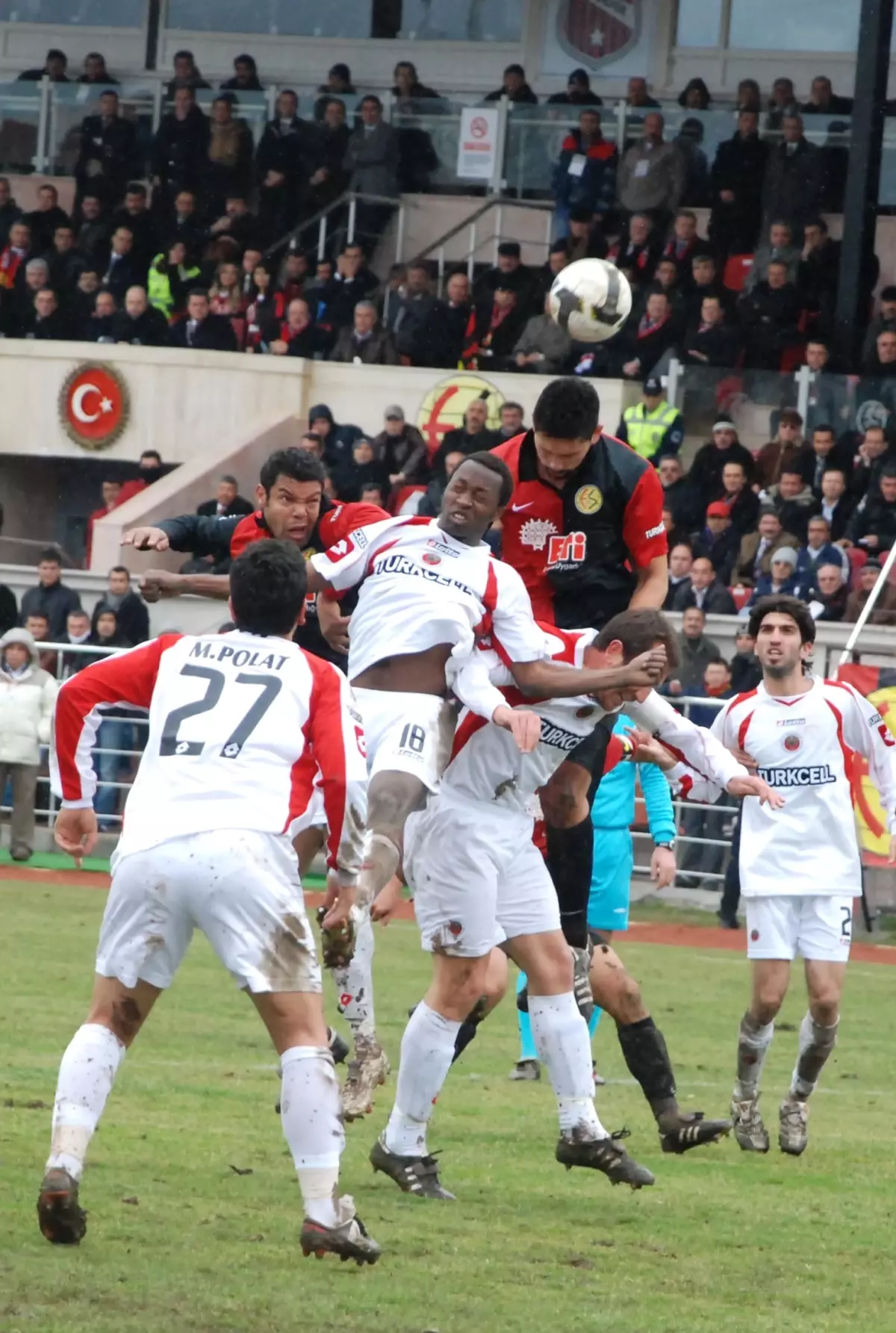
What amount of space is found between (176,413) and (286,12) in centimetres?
793

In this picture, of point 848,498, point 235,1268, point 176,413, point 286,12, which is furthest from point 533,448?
point 286,12

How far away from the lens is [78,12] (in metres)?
30.9

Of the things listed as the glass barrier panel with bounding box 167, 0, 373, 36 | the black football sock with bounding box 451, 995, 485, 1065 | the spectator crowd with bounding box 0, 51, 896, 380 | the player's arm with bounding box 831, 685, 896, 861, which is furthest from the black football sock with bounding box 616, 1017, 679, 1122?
the glass barrier panel with bounding box 167, 0, 373, 36

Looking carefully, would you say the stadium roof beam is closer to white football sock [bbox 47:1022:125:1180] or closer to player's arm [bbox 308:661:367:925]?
player's arm [bbox 308:661:367:925]

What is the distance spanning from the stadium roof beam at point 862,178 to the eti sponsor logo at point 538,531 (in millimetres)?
13841

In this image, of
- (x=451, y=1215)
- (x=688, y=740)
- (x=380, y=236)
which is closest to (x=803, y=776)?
(x=688, y=740)

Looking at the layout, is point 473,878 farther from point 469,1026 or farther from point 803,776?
point 803,776

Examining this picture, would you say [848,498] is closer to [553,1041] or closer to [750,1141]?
[750,1141]

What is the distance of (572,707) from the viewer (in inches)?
290

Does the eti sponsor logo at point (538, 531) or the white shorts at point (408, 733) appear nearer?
the white shorts at point (408, 733)

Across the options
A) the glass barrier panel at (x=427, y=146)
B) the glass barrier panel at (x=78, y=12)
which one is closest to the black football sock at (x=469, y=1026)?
the glass barrier panel at (x=427, y=146)

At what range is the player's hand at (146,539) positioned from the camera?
7.24 meters

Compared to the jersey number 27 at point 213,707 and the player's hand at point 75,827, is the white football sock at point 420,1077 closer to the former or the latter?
the player's hand at point 75,827

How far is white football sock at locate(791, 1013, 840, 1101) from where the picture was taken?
860cm
